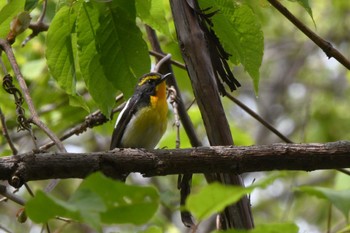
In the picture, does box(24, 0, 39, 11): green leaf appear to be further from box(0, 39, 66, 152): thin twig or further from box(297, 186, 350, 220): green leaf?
box(297, 186, 350, 220): green leaf

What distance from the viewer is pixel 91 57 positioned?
270cm

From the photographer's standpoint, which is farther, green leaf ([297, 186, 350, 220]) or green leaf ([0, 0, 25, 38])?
green leaf ([0, 0, 25, 38])

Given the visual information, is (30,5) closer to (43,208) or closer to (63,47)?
(63,47)

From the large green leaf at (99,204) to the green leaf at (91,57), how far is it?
130 cm

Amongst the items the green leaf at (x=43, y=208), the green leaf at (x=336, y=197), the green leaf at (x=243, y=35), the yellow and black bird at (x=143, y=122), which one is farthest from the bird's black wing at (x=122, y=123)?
the green leaf at (x=43, y=208)

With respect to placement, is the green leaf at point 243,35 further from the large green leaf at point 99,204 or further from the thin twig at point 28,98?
the large green leaf at point 99,204

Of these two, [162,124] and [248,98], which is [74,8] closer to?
[162,124]

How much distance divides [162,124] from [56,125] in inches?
31.7

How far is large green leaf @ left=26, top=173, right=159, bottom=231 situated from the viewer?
1.36 metres

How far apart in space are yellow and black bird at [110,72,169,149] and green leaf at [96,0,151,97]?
209 cm

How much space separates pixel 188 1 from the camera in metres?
2.60

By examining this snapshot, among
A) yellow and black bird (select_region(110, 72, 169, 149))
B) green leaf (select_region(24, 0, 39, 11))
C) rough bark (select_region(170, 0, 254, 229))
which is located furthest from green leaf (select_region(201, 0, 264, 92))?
yellow and black bird (select_region(110, 72, 169, 149))

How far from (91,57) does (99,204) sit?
55.7 inches

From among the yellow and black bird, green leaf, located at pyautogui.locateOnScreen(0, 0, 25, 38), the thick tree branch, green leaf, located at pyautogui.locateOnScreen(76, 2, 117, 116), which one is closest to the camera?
the thick tree branch
